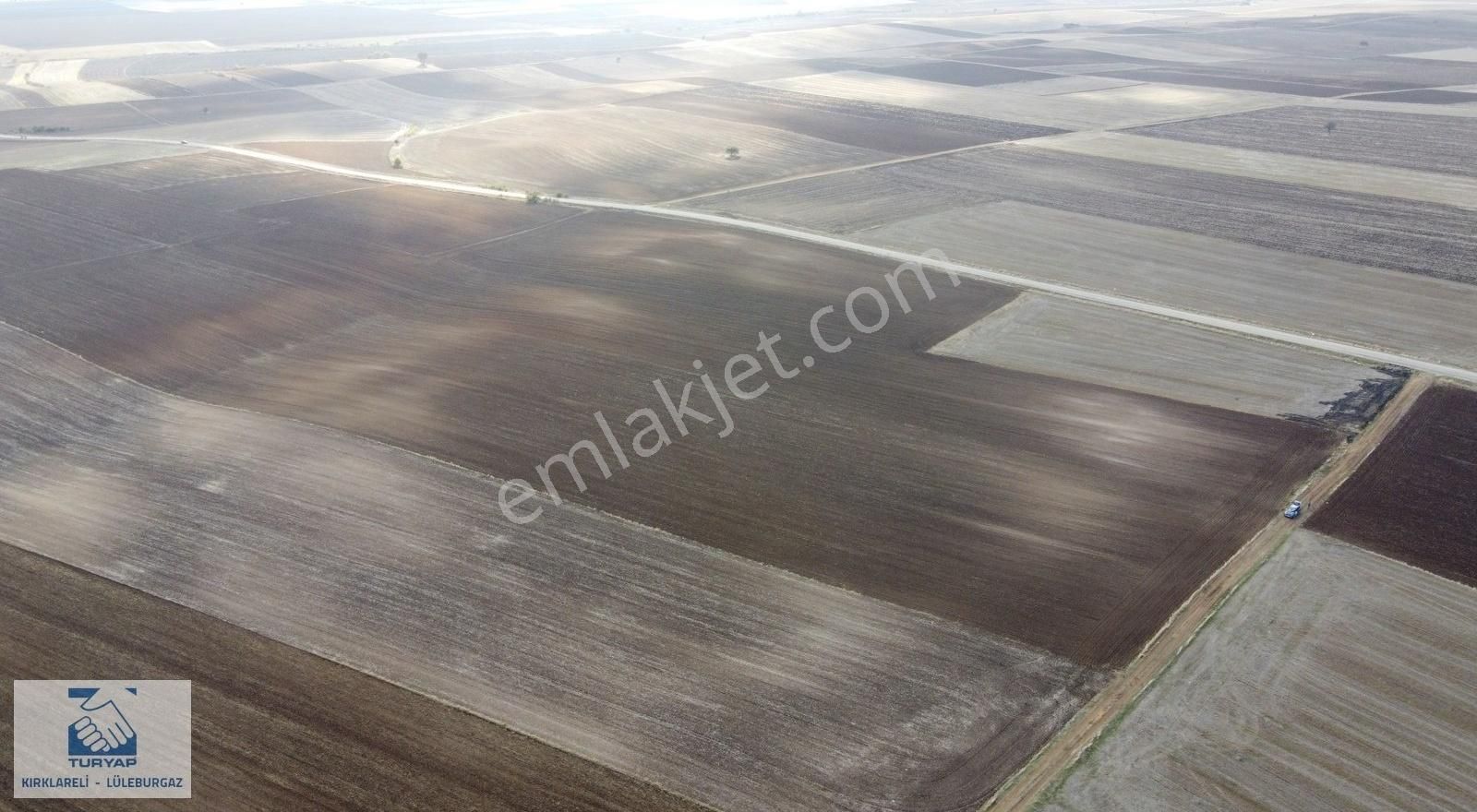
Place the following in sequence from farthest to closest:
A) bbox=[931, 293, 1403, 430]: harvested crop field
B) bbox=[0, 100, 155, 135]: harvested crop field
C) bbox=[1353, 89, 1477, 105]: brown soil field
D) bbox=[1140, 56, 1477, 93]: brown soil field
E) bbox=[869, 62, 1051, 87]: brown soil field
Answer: bbox=[869, 62, 1051, 87]: brown soil field → bbox=[1140, 56, 1477, 93]: brown soil field → bbox=[0, 100, 155, 135]: harvested crop field → bbox=[1353, 89, 1477, 105]: brown soil field → bbox=[931, 293, 1403, 430]: harvested crop field

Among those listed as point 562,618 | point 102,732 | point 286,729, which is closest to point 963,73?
point 562,618

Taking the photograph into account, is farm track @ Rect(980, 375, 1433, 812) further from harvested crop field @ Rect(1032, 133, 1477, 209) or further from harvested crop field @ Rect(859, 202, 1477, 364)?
harvested crop field @ Rect(1032, 133, 1477, 209)

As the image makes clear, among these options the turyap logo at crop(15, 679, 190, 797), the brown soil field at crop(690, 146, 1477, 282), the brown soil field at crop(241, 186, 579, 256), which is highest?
the brown soil field at crop(690, 146, 1477, 282)

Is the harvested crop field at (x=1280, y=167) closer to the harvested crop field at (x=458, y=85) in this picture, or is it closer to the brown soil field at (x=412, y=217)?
the brown soil field at (x=412, y=217)

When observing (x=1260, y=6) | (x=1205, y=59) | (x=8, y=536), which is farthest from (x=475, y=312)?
(x=1260, y=6)

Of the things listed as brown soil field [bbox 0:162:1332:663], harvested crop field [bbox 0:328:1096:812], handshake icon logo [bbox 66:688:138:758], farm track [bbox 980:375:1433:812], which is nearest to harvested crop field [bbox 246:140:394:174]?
brown soil field [bbox 0:162:1332:663]

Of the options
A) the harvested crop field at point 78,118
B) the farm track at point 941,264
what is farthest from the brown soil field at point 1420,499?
the harvested crop field at point 78,118

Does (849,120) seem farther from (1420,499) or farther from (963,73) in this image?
(1420,499)
